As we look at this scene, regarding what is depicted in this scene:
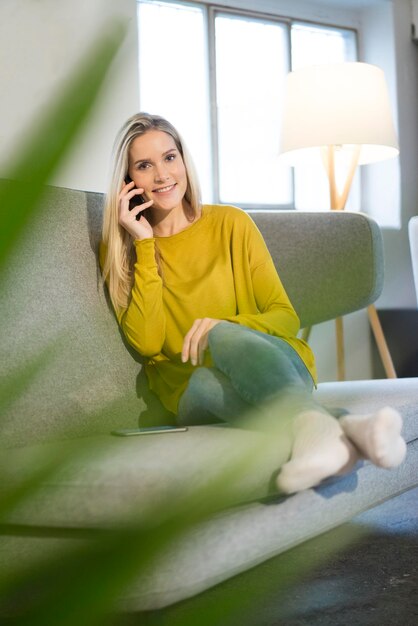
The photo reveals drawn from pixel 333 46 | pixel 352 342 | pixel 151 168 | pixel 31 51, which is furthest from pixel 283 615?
pixel 333 46

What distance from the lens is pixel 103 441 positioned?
0.54 feet

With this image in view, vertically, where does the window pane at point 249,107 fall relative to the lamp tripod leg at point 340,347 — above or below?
above

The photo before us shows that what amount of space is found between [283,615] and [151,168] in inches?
39.6

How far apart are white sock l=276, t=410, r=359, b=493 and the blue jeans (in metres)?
0.09

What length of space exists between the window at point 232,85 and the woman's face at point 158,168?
5.98ft

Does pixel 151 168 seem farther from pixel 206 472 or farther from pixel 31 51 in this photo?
pixel 206 472

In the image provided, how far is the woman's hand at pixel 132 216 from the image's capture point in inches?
74.5

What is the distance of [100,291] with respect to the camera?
6.14 feet

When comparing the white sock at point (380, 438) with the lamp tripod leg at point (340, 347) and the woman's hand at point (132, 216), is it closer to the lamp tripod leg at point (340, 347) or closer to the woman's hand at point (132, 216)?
the woman's hand at point (132, 216)

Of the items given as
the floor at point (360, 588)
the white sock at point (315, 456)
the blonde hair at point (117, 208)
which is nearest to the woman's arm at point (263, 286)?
the blonde hair at point (117, 208)

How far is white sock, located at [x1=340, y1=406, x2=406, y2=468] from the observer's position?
3.77 feet

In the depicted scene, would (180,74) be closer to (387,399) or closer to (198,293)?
(198,293)

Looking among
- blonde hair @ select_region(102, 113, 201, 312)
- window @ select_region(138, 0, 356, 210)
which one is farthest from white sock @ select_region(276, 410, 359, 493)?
window @ select_region(138, 0, 356, 210)

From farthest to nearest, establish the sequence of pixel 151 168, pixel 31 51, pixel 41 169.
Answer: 1. pixel 31 51
2. pixel 151 168
3. pixel 41 169
